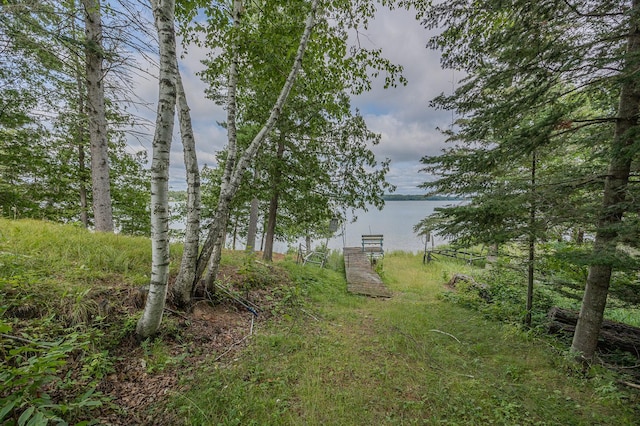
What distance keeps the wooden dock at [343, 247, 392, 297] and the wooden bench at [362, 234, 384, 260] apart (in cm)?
159

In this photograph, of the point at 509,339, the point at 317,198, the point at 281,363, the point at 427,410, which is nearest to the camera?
the point at 427,410

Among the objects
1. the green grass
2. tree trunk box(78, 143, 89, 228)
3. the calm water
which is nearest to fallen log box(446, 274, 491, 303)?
the calm water

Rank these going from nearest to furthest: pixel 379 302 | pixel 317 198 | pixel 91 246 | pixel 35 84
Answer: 1. pixel 91 246
2. pixel 35 84
3. pixel 379 302
4. pixel 317 198

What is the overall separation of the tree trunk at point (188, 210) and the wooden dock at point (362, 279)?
456 centimetres

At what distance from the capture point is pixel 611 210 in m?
2.83

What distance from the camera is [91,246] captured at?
3633 mm

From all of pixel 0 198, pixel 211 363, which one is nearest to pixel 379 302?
pixel 211 363

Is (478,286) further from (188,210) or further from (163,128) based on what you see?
(163,128)

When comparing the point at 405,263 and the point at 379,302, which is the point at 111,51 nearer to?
the point at 379,302

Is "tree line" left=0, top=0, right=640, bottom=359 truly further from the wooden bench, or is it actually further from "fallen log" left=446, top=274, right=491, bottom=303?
the wooden bench

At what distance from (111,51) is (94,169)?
7.39 ft

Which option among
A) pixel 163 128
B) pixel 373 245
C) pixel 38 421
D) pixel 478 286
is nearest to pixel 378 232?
pixel 373 245

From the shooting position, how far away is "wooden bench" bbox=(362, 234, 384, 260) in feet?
45.3

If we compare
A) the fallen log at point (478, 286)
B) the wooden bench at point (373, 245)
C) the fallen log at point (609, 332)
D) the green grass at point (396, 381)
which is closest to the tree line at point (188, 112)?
the green grass at point (396, 381)
